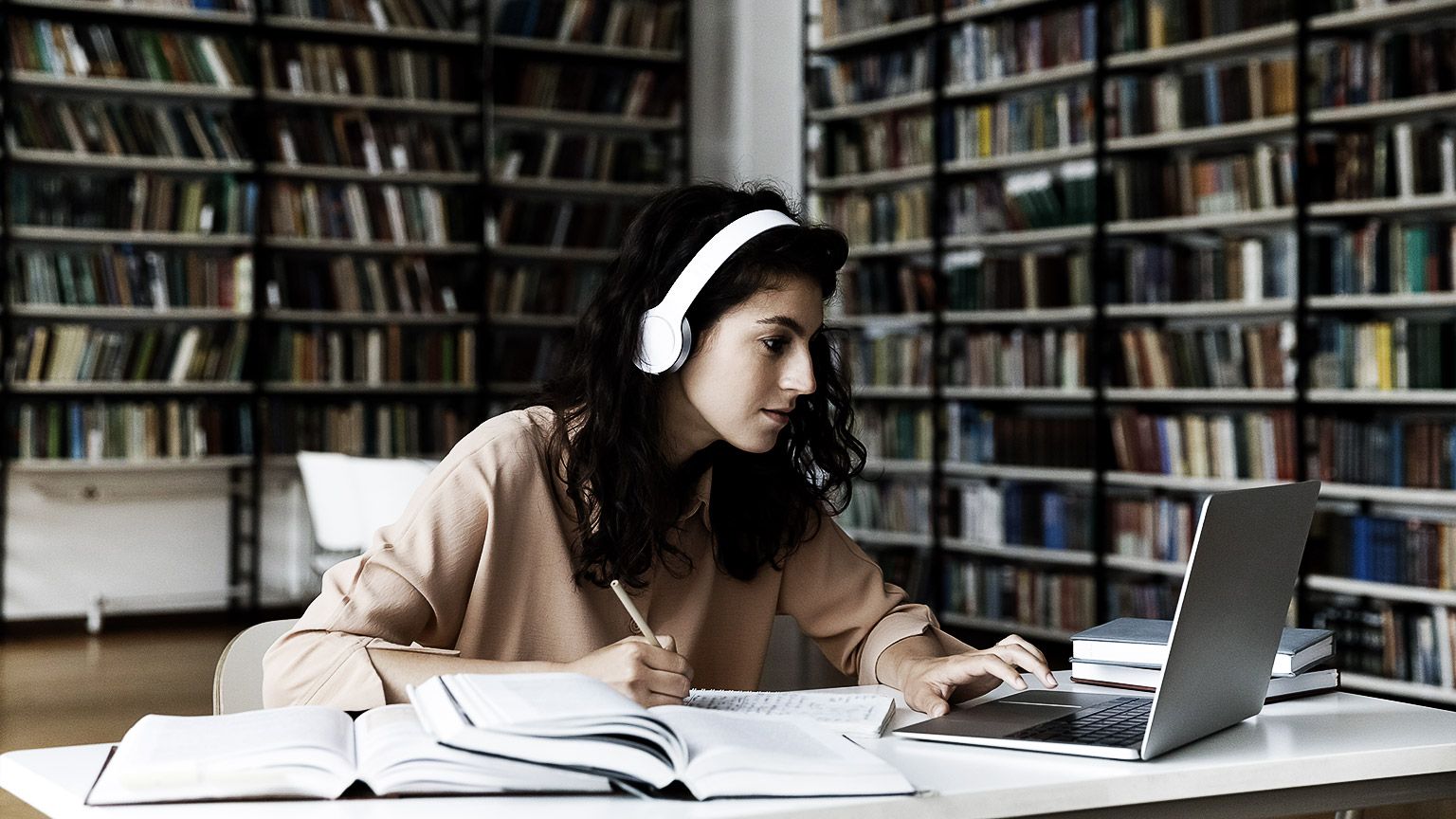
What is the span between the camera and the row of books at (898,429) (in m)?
5.53

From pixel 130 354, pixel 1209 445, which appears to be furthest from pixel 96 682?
pixel 1209 445

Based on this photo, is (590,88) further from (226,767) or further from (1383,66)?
(226,767)

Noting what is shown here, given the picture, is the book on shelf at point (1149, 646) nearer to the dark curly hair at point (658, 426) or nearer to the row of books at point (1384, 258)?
the dark curly hair at point (658, 426)

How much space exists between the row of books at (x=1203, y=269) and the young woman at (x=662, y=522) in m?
3.20

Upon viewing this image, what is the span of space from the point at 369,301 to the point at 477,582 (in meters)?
4.75

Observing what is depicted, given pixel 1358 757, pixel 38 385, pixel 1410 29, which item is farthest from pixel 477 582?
pixel 38 385

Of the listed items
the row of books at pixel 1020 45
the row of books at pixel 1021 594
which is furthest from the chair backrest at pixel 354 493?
the row of books at pixel 1020 45

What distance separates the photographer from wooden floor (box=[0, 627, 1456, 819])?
3.86 m

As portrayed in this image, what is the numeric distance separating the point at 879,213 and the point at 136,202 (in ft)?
9.50

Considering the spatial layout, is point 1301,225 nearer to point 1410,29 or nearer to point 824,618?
point 1410,29

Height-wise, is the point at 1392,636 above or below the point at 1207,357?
below

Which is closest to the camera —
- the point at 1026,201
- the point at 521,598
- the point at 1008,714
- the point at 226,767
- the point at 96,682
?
the point at 226,767

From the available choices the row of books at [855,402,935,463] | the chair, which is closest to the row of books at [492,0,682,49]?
the row of books at [855,402,935,463]

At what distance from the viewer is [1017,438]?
204 inches
